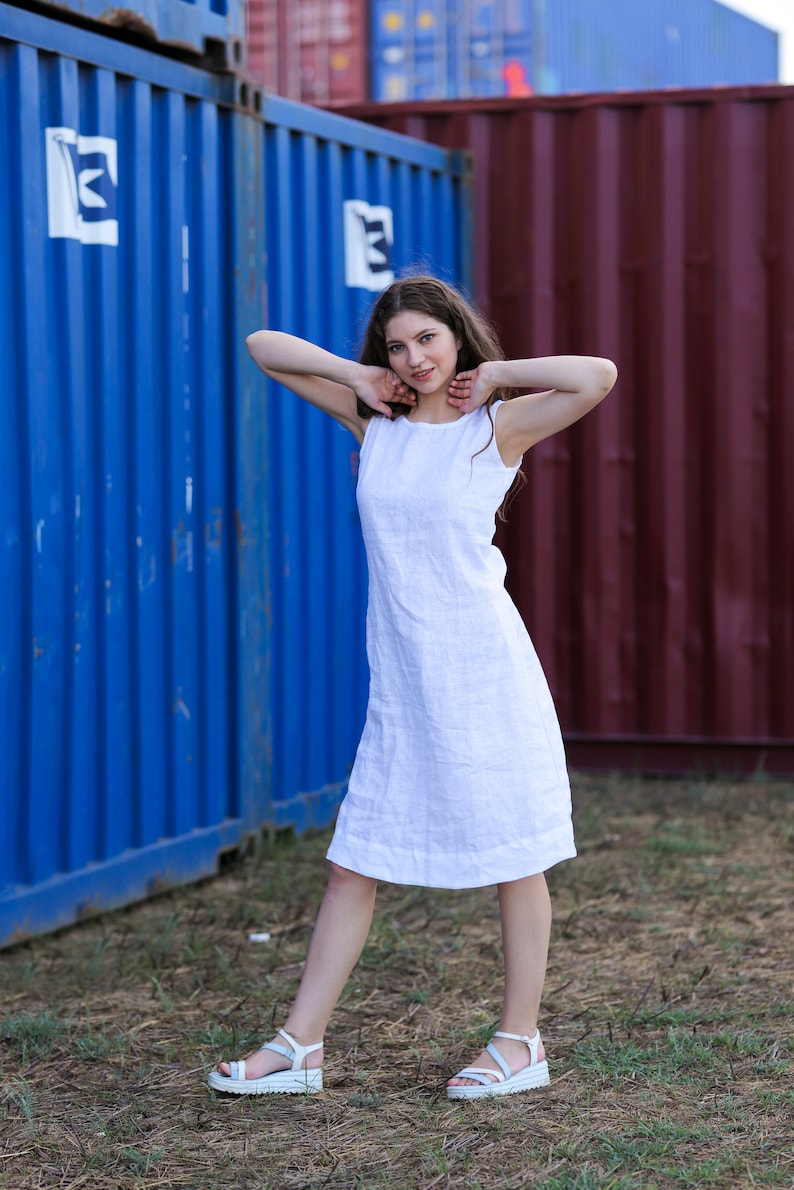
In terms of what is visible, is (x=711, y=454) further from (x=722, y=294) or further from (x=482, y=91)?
(x=482, y=91)

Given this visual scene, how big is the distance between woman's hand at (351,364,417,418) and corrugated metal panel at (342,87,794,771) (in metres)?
3.52

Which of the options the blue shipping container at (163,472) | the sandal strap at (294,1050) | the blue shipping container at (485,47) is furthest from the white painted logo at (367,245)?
the blue shipping container at (485,47)

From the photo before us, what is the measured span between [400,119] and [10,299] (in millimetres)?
3106

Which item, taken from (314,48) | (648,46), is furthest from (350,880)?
(648,46)

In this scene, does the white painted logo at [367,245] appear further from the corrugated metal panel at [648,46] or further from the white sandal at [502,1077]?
the corrugated metal panel at [648,46]

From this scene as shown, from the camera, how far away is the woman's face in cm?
321

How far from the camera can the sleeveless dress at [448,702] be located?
3.16 m

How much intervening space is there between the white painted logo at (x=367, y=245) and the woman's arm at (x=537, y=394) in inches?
114

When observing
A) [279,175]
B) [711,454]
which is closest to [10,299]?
[279,175]

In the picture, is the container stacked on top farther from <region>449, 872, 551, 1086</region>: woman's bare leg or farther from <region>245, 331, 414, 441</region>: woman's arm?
<region>449, 872, 551, 1086</region>: woman's bare leg

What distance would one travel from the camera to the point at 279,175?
5.58 meters

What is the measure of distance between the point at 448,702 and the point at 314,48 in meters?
14.1

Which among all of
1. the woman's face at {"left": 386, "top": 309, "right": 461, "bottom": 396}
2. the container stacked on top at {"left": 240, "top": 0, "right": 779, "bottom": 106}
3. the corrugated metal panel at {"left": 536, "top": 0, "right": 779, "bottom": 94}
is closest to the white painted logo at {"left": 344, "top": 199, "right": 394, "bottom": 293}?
the woman's face at {"left": 386, "top": 309, "right": 461, "bottom": 396}

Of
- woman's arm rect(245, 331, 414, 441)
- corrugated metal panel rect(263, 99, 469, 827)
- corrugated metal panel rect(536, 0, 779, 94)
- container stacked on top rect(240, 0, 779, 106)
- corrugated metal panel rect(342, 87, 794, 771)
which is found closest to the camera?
woman's arm rect(245, 331, 414, 441)
